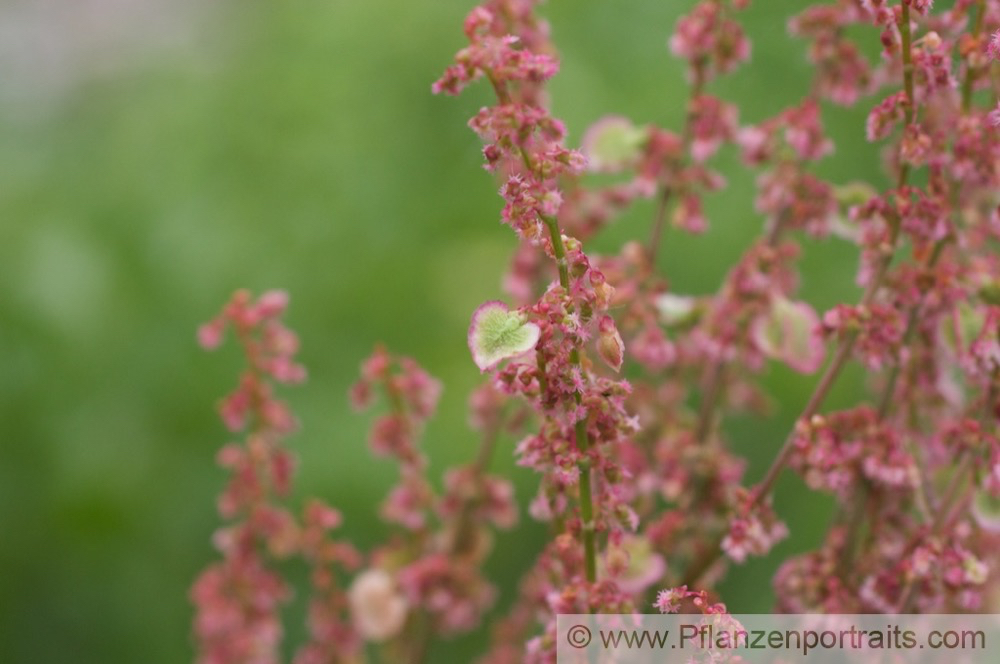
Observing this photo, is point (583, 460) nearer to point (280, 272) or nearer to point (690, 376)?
point (690, 376)

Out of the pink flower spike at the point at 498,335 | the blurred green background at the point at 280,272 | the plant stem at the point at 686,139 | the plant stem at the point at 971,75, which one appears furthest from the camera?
the blurred green background at the point at 280,272

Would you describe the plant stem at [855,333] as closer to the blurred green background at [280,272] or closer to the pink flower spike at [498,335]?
the pink flower spike at [498,335]

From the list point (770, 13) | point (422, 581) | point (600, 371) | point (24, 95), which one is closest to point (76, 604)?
point (422, 581)

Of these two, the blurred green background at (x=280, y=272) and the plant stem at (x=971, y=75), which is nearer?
the plant stem at (x=971, y=75)

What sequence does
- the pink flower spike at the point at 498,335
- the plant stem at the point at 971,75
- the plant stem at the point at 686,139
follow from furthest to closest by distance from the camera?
the plant stem at the point at 686,139
the plant stem at the point at 971,75
the pink flower spike at the point at 498,335

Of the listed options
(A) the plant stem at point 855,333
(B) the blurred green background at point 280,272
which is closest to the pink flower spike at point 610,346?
(A) the plant stem at point 855,333

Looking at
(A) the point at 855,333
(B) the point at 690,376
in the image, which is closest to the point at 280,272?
Result: (B) the point at 690,376
